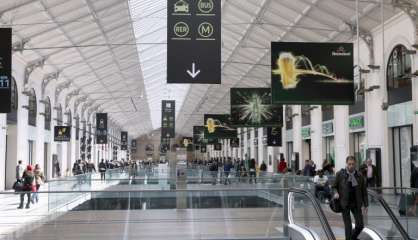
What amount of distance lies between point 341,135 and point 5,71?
22206mm

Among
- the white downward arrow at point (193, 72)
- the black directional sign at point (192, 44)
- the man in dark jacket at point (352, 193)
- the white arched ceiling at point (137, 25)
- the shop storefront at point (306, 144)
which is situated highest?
the white arched ceiling at point (137, 25)

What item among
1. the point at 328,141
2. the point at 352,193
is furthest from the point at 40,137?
the point at 352,193

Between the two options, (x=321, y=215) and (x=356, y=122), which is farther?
(x=356, y=122)

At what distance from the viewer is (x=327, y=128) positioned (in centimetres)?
3450

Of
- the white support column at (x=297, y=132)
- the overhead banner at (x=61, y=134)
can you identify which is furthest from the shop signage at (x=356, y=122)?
the overhead banner at (x=61, y=134)

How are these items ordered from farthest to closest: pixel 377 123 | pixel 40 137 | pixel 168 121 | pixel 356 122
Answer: pixel 168 121 → pixel 40 137 → pixel 356 122 → pixel 377 123

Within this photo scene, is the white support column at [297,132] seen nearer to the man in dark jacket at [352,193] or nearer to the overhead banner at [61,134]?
the overhead banner at [61,134]

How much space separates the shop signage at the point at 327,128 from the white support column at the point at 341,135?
1037mm

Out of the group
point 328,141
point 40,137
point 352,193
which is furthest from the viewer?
point 40,137

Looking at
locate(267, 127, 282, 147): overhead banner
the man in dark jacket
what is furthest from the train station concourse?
locate(267, 127, 282, 147): overhead banner

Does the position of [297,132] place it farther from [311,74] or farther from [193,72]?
[193,72]

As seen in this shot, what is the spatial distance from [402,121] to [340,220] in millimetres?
12918

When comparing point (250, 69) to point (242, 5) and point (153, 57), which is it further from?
point (242, 5)

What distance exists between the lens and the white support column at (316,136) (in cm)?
3597
